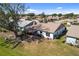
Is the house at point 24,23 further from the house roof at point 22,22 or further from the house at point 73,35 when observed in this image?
the house at point 73,35

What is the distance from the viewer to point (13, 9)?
534 inches

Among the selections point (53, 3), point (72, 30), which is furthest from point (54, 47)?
point (53, 3)

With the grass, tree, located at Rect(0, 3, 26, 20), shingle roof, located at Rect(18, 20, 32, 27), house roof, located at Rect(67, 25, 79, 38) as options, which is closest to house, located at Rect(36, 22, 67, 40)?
house roof, located at Rect(67, 25, 79, 38)

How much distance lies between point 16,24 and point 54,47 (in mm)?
3704

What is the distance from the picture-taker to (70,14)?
12.5m

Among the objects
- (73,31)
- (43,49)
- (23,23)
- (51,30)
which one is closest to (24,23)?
(23,23)

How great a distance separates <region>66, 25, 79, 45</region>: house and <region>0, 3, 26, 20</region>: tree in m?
3.67

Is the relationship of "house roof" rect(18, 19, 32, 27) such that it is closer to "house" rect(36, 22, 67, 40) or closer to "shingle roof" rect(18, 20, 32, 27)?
"shingle roof" rect(18, 20, 32, 27)

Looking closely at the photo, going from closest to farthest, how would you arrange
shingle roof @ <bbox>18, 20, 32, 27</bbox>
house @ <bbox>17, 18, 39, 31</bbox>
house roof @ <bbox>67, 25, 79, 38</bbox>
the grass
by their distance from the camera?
the grass < house roof @ <bbox>67, 25, 79, 38</bbox> < shingle roof @ <bbox>18, 20, 32, 27</bbox> < house @ <bbox>17, 18, 39, 31</bbox>

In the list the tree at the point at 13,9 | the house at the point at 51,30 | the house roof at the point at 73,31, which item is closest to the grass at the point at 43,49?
the house at the point at 51,30

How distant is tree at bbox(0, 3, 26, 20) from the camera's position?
505 inches

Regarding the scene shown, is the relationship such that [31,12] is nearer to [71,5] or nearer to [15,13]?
[15,13]

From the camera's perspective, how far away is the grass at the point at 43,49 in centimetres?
1188

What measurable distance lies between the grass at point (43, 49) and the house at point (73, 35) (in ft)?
1.78
